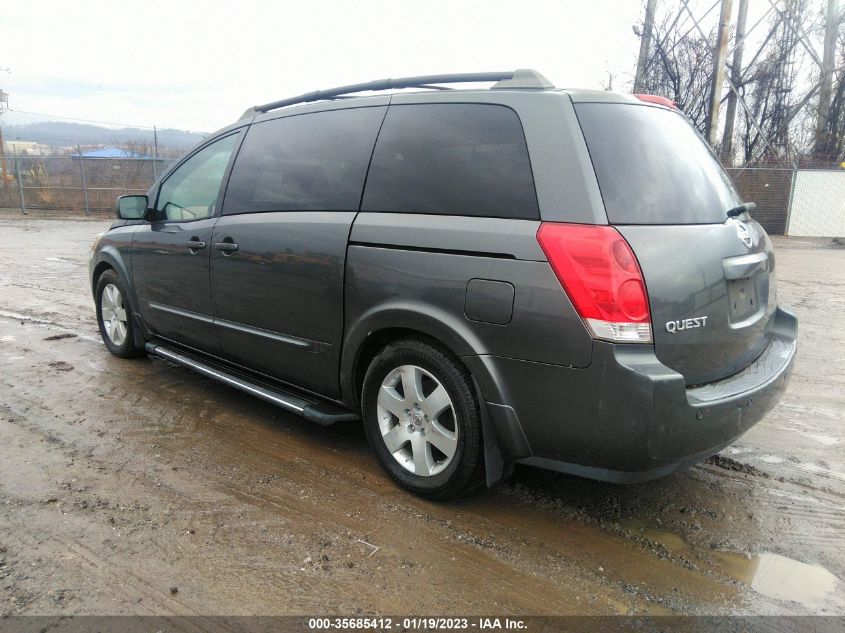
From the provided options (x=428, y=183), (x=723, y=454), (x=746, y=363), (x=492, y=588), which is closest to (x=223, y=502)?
(x=492, y=588)

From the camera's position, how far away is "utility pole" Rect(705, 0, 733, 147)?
1684 cm

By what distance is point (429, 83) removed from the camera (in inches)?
126

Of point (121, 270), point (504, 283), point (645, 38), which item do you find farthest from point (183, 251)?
point (645, 38)

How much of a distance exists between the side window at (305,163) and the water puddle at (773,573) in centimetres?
220

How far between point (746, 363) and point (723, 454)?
3.21 feet

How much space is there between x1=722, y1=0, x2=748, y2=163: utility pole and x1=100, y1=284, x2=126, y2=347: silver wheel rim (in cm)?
1998

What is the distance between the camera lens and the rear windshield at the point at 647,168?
2.50 metres

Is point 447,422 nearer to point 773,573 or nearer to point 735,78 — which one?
point 773,573

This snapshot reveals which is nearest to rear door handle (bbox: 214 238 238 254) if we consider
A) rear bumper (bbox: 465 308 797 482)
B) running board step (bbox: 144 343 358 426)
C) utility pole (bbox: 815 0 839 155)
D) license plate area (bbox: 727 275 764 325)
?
running board step (bbox: 144 343 358 426)

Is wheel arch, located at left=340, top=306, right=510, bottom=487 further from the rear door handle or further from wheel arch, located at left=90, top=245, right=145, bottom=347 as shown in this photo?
wheel arch, located at left=90, top=245, right=145, bottom=347

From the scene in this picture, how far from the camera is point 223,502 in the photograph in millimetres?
2988

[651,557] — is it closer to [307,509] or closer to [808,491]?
[808,491]

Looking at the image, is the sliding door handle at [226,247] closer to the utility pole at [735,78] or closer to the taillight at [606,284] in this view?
the taillight at [606,284]

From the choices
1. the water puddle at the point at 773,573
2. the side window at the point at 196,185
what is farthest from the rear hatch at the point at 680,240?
the side window at the point at 196,185
